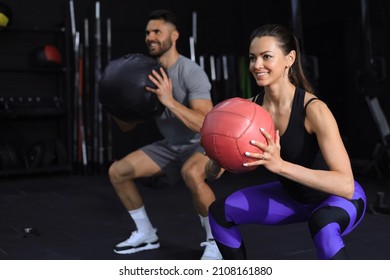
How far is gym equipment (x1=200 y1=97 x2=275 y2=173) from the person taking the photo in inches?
64.5

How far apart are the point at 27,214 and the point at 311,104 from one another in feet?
8.84

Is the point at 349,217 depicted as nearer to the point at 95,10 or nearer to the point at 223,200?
the point at 223,200

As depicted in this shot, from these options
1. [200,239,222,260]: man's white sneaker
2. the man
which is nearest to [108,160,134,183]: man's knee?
the man

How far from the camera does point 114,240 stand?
3125 millimetres

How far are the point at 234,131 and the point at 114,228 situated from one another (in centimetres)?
197

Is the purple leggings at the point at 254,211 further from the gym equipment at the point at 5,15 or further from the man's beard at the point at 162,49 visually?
the gym equipment at the point at 5,15

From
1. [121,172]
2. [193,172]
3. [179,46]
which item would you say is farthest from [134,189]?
[179,46]

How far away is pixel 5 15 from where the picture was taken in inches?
204

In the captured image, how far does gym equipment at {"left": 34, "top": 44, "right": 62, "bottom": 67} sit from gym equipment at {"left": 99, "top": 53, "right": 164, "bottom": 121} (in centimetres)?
300

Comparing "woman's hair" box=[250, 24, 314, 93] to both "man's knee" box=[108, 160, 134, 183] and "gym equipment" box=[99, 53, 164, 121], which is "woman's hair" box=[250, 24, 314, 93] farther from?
"man's knee" box=[108, 160, 134, 183]

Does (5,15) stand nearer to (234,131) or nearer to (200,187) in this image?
(200,187)

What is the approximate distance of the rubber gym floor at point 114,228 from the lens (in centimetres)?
283

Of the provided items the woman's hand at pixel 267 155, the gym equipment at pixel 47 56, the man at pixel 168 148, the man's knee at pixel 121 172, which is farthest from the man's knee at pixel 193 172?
the gym equipment at pixel 47 56

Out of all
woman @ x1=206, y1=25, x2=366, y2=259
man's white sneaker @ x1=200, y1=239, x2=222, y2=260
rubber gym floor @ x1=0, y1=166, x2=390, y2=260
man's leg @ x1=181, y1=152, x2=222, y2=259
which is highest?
woman @ x1=206, y1=25, x2=366, y2=259
